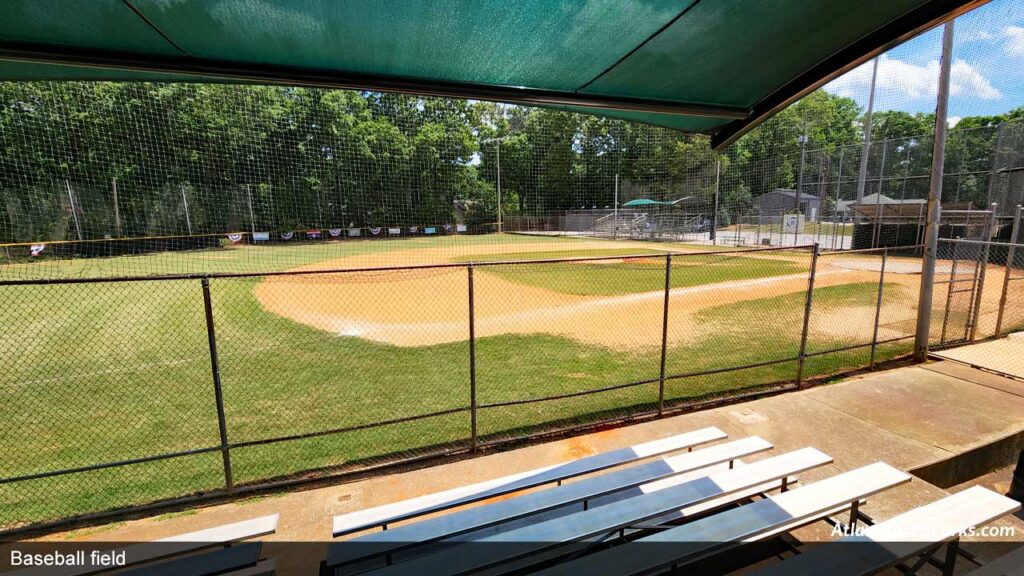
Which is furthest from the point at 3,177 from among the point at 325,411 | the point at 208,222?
the point at 325,411

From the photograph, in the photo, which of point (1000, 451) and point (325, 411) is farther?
point (325, 411)

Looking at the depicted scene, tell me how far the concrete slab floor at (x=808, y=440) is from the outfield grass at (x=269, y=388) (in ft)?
1.74

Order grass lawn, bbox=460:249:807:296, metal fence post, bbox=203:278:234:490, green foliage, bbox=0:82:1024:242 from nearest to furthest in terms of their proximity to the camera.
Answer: metal fence post, bbox=203:278:234:490
green foliage, bbox=0:82:1024:242
grass lawn, bbox=460:249:807:296

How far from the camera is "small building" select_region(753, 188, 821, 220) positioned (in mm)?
32375

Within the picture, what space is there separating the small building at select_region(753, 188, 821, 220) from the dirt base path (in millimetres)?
17591

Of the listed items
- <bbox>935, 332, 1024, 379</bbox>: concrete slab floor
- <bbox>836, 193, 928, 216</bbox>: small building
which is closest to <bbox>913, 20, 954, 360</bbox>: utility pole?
<bbox>935, 332, 1024, 379</bbox>: concrete slab floor

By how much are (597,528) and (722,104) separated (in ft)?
9.09

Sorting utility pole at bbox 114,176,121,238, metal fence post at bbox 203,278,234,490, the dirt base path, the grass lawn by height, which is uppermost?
utility pole at bbox 114,176,121,238

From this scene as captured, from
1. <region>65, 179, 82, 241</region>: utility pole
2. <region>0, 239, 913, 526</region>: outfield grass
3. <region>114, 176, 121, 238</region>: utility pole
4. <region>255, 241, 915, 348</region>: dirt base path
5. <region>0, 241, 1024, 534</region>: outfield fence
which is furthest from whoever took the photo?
<region>65, 179, 82, 241</region>: utility pole

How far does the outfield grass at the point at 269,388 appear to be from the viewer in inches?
164

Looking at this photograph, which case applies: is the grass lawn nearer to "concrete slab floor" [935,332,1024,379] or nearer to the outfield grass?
the outfield grass

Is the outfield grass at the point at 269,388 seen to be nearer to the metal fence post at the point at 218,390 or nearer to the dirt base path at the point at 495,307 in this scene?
the metal fence post at the point at 218,390

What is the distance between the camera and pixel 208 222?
17.8 metres

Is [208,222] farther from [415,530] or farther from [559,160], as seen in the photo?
[415,530]
